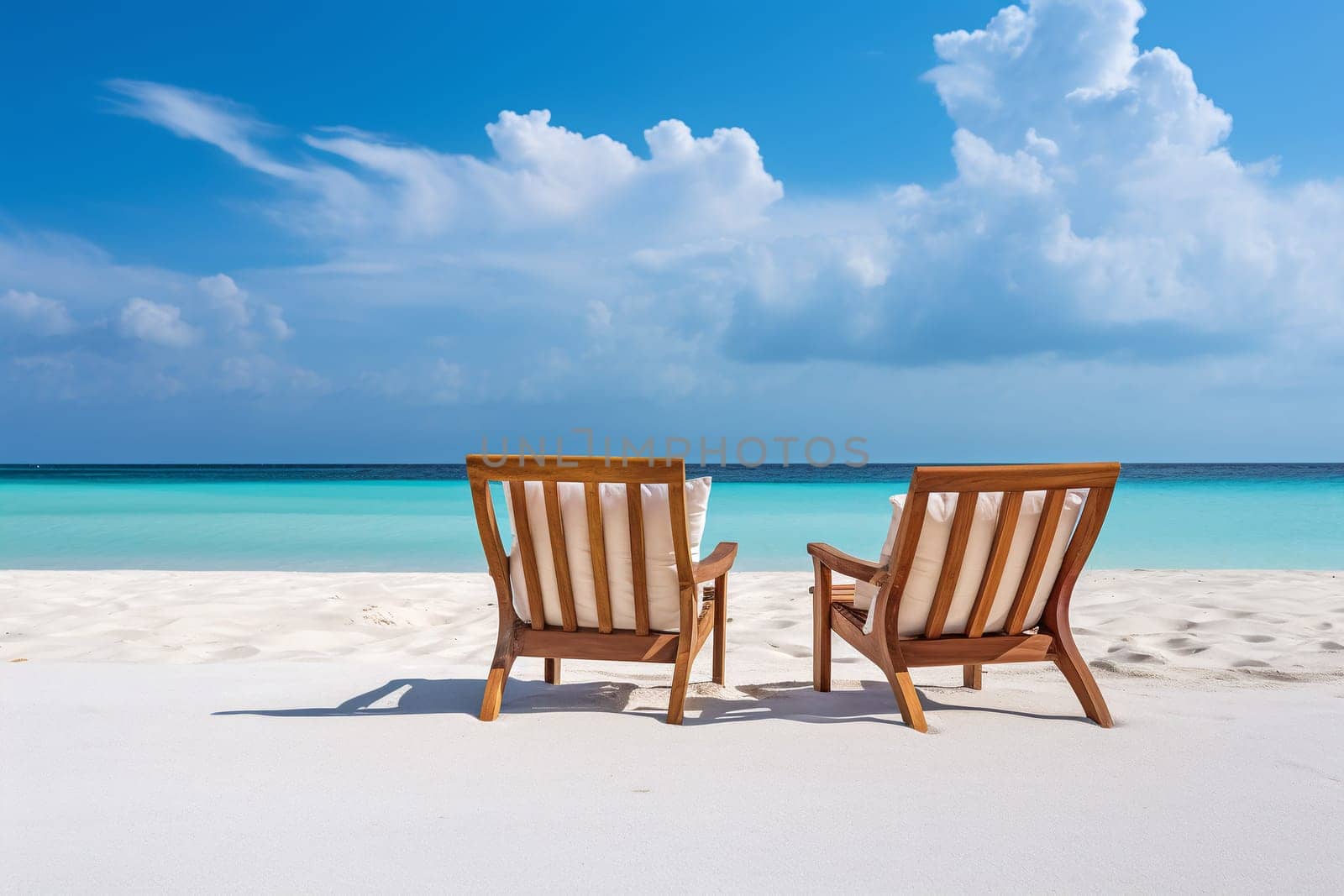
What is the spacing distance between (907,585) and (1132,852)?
1091mm

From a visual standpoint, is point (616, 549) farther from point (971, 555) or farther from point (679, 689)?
point (971, 555)

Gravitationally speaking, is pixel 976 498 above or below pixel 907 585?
above

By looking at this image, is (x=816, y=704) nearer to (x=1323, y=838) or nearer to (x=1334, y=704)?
(x=1323, y=838)

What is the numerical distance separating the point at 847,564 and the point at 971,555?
45cm

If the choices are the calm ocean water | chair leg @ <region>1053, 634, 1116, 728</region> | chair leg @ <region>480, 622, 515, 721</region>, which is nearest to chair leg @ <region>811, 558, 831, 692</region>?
chair leg @ <region>1053, 634, 1116, 728</region>

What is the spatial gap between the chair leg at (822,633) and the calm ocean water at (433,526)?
5718mm

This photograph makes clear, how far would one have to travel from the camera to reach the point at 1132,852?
183cm

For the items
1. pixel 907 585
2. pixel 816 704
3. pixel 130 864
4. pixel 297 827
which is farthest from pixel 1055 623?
pixel 130 864

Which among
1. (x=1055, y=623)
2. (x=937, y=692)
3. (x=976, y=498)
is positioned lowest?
(x=937, y=692)

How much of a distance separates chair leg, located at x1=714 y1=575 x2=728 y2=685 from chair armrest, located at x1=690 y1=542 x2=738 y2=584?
11cm

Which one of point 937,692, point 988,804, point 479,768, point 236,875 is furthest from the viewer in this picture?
point 937,692

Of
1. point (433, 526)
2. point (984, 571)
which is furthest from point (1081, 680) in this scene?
point (433, 526)

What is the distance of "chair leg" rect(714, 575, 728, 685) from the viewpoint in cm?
332

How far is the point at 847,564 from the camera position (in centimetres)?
297
